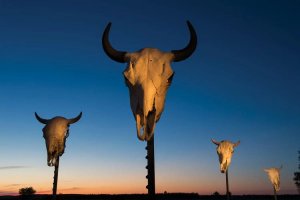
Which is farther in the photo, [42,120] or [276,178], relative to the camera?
[276,178]

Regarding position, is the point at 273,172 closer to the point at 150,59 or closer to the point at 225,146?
the point at 225,146

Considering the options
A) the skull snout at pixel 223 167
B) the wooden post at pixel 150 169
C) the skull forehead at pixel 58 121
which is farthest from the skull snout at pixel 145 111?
the skull snout at pixel 223 167

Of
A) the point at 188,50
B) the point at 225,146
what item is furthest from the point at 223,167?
the point at 188,50

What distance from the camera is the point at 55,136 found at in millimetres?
13547

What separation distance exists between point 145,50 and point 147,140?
52.3 inches

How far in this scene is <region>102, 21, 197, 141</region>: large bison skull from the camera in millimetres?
3973

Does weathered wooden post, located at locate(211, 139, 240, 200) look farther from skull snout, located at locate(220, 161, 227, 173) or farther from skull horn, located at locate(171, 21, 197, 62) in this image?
skull horn, located at locate(171, 21, 197, 62)

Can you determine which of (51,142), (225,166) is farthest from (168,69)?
(225,166)

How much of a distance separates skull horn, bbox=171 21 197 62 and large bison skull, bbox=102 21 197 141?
178 mm

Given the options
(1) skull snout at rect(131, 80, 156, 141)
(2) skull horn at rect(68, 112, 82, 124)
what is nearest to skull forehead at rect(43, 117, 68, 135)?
(2) skull horn at rect(68, 112, 82, 124)

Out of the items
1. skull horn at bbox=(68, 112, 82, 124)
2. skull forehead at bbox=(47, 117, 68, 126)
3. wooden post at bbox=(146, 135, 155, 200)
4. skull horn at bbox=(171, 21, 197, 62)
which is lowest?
wooden post at bbox=(146, 135, 155, 200)

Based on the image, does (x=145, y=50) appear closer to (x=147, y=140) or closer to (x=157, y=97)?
(x=157, y=97)

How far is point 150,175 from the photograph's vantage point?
4105 millimetres

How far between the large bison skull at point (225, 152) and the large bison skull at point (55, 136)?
10.4 meters
